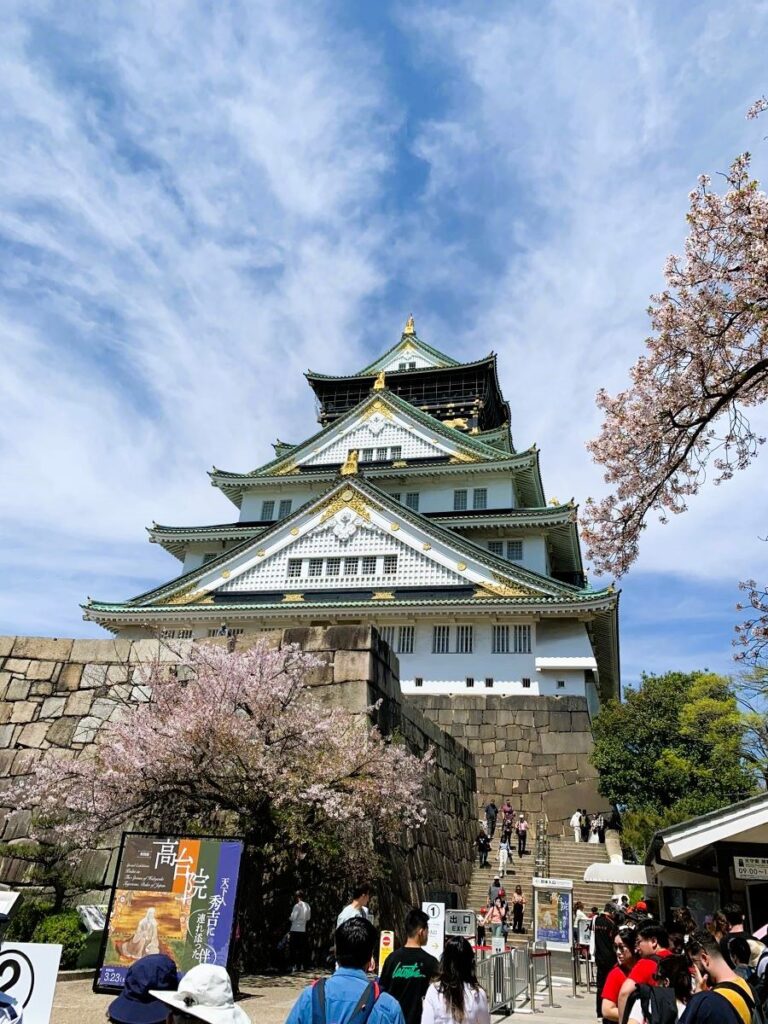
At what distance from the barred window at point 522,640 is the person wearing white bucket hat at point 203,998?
78.3 feet

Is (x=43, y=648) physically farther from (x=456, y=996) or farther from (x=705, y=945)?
(x=705, y=945)

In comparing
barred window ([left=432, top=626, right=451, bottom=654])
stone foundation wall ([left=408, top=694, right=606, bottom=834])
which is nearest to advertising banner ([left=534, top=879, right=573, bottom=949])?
stone foundation wall ([left=408, top=694, right=606, bottom=834])

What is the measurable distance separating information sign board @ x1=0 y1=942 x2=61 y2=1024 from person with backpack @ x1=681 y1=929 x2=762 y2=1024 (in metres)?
3.66

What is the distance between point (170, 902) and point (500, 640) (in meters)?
20.1

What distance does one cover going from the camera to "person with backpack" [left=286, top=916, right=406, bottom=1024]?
3.15m

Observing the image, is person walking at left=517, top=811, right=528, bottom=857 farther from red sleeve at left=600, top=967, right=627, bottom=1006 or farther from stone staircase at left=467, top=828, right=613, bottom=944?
red sleeve at left=600, top=967, right=627, bottom=1006

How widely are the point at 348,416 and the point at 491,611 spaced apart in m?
A: 15.2

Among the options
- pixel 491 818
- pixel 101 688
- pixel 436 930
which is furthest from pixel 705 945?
pixel 491 818

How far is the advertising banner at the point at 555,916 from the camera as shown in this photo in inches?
491

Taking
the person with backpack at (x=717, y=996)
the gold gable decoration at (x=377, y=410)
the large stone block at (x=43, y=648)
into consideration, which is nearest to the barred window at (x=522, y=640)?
the gold gable decoration at (x=377, y=410)

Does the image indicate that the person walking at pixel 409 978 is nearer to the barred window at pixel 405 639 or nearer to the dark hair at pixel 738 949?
the dark hair at pixel 738 949

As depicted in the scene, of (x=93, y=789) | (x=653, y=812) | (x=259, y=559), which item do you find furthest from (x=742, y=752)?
(x=93, y=789)

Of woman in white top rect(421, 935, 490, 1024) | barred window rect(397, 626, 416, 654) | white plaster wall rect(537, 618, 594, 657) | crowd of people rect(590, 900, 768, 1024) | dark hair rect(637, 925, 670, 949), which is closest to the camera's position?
crowd of people rect(590, 900, 768, 1024)

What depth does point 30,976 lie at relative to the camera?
14.7 feet
